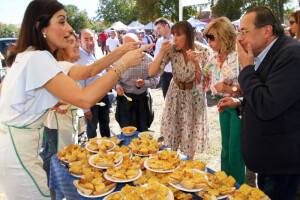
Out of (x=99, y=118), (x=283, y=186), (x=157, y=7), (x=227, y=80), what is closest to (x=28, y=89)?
(x=283, y=186)

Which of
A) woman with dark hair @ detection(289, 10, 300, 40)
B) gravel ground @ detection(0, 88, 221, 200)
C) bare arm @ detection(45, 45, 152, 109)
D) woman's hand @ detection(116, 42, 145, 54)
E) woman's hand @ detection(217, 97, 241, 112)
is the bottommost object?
gravel ground @ detection(0, 88, 221, 200)

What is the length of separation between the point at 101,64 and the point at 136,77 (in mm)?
1386

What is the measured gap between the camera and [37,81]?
124cm

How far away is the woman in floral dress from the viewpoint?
2.79 metres

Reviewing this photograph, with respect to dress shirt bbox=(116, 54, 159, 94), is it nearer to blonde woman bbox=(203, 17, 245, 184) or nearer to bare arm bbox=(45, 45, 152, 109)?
blonde woman bbox=(203, 17, 245, 184)

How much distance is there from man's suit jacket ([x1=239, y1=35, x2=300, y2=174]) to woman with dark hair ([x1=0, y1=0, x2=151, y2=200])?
33.6 inches

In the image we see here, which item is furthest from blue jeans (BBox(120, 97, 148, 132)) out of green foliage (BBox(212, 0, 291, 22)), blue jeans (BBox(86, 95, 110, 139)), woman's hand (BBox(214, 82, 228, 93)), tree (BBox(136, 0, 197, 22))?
green foliage (BBox(212, 0, 291, 22))

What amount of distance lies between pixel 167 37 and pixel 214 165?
339cm

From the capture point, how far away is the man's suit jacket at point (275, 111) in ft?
3.95

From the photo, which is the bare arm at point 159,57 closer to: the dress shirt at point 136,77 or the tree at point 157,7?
the dress shirt at point 136,77

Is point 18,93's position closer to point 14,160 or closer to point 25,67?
point 25,67

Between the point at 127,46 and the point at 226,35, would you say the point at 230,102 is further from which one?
the point at 127,46

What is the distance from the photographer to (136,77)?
328cm

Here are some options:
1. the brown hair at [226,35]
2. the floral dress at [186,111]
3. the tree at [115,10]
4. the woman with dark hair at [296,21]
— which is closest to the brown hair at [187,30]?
the floral dress at [186,111]
